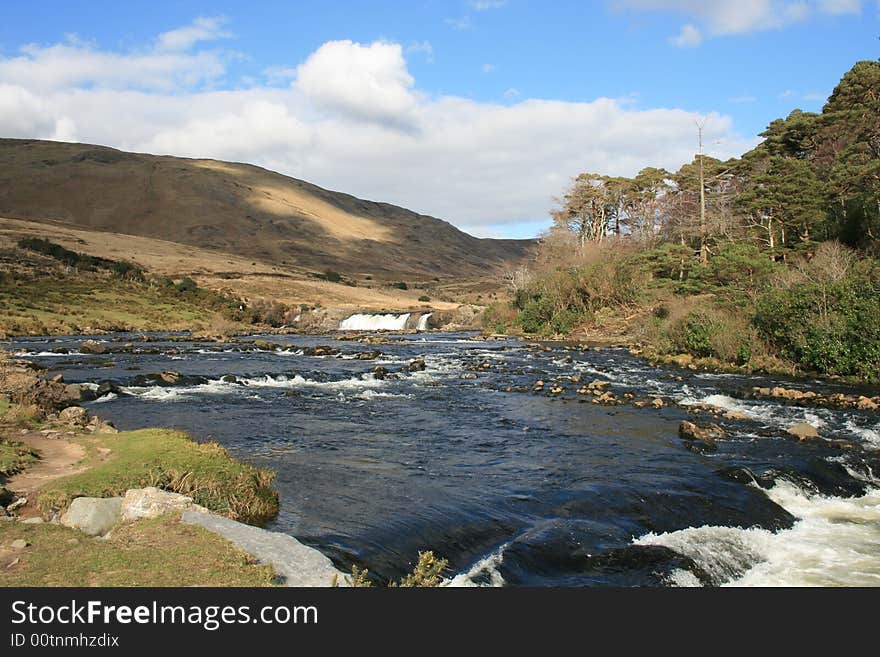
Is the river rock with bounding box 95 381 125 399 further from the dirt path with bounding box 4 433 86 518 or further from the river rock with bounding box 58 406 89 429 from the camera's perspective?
the dirt path with bounding box 4 433 86 518

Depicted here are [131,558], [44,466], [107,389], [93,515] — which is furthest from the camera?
[107,389]

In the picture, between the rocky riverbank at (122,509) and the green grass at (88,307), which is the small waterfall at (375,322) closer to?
the green grass at (88,307)

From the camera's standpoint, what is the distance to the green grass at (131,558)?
5.43m

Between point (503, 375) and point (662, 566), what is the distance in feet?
62.8

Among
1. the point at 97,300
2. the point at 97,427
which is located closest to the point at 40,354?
the point at 97,427

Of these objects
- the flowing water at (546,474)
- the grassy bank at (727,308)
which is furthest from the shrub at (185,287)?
the flowing water at (546,474)

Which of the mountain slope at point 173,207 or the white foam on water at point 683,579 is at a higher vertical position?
the mountain slope at point 173,207

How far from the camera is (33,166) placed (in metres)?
163

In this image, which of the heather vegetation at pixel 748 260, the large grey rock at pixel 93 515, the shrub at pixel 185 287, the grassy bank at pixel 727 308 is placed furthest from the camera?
the shrub at pixel 185 287

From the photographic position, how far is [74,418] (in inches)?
531

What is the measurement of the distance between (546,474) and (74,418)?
34.7 feet

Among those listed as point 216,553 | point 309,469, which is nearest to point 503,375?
point 309,469

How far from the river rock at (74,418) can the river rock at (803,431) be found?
16612 millimetres

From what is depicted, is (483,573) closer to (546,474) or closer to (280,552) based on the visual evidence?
(280,552)
